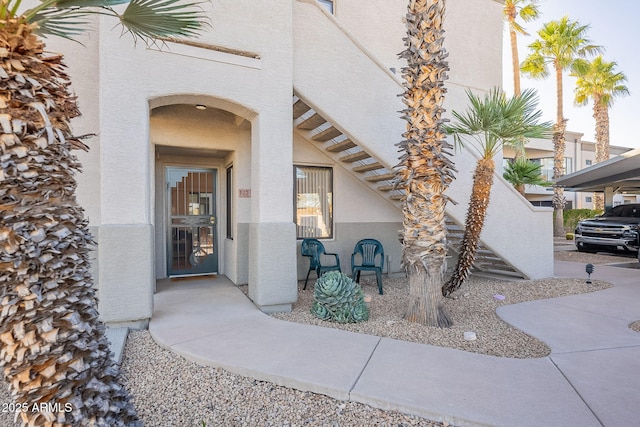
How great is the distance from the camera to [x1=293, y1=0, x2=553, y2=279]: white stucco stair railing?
18.6 feet

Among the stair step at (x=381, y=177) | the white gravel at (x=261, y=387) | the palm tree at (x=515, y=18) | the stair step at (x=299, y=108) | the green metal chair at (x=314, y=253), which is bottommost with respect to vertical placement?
the white gravel at (x=261, y=387)

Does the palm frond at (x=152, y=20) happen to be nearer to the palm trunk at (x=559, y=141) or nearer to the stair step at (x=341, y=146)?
the stair step at (x=341, y=146)

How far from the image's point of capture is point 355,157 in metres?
6.97

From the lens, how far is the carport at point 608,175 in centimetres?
1076

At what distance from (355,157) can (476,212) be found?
2521mm

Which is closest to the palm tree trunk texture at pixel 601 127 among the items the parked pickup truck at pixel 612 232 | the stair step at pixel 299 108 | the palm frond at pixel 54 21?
the parked pickup truck at pixel 612 232

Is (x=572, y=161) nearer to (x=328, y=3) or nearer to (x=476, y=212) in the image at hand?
(x=328, y=3)

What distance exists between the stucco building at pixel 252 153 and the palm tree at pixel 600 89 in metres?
16.4

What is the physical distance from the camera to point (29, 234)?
5.19 feet

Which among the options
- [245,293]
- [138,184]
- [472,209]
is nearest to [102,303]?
[138,184]

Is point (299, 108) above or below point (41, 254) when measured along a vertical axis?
above

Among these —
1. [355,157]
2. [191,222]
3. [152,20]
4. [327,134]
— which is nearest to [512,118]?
[355,157]

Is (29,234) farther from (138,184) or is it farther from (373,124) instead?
(373,124)

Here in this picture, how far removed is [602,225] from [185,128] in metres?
13.9
